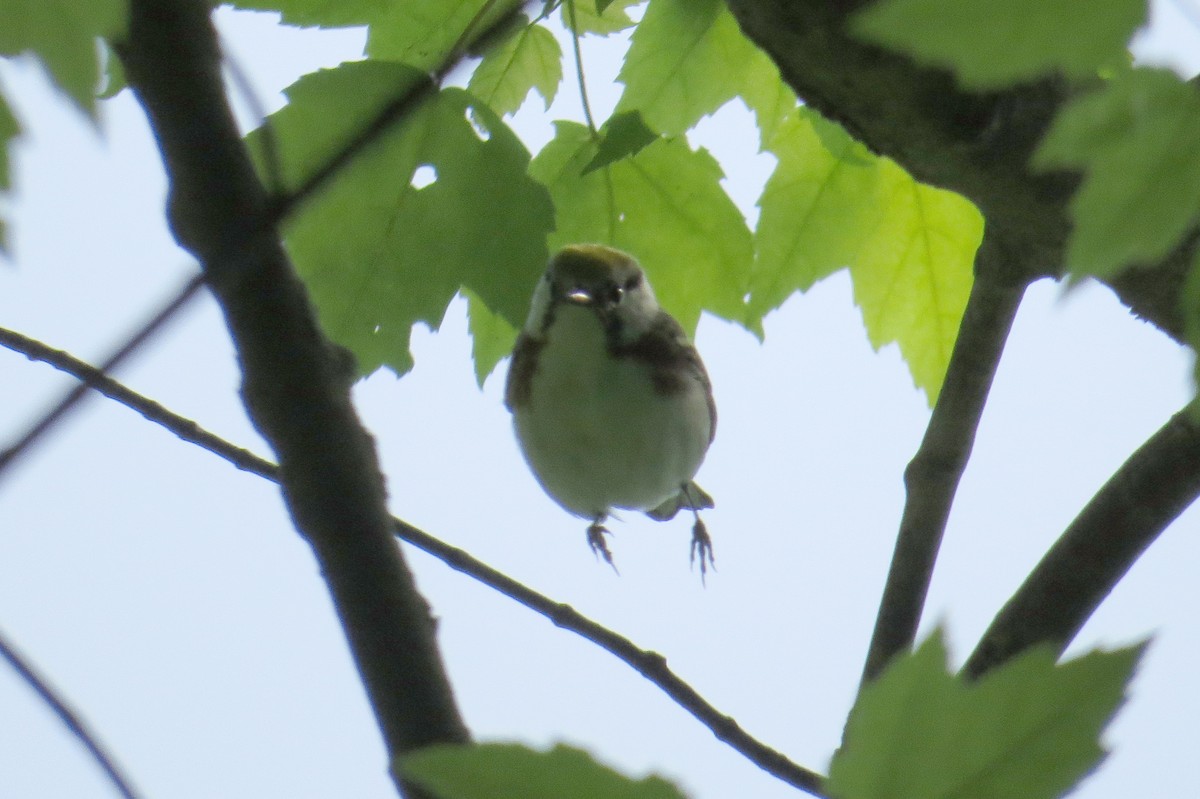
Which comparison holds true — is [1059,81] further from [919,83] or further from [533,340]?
[533,340]

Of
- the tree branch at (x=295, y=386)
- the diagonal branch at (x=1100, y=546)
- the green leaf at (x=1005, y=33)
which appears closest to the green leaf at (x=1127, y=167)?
the green leaf at (x=1005, y=33)

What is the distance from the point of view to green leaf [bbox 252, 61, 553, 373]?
1731mm

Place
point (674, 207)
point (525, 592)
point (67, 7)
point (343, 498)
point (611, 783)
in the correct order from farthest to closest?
point (674, 207) < point (525, 592) < point (343, 498) < point (67, 7) < point (611, 783)

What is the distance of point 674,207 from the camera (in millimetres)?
1992

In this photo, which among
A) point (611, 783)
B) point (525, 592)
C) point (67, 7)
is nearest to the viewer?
point (611, 783)

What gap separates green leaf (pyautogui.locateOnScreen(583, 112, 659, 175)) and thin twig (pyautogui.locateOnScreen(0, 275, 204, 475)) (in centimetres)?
106

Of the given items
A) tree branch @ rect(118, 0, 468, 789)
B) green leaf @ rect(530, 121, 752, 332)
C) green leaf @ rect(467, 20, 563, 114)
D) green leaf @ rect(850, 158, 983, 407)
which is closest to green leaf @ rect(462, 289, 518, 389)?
green leaf @ rect(530, 121, 752, 332)

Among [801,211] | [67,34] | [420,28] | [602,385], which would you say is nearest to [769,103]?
[801,211]

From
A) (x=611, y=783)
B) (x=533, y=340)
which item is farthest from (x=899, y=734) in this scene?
(x=533, y=340)

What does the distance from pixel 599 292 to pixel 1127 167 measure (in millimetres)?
2579

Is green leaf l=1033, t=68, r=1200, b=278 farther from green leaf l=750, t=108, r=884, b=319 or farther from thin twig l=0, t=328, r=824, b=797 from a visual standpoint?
green leaf l=750, t=108, r=884, b=319

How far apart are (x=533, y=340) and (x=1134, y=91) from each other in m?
2.70

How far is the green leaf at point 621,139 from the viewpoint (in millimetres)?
1704

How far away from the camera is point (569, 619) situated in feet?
4.13
